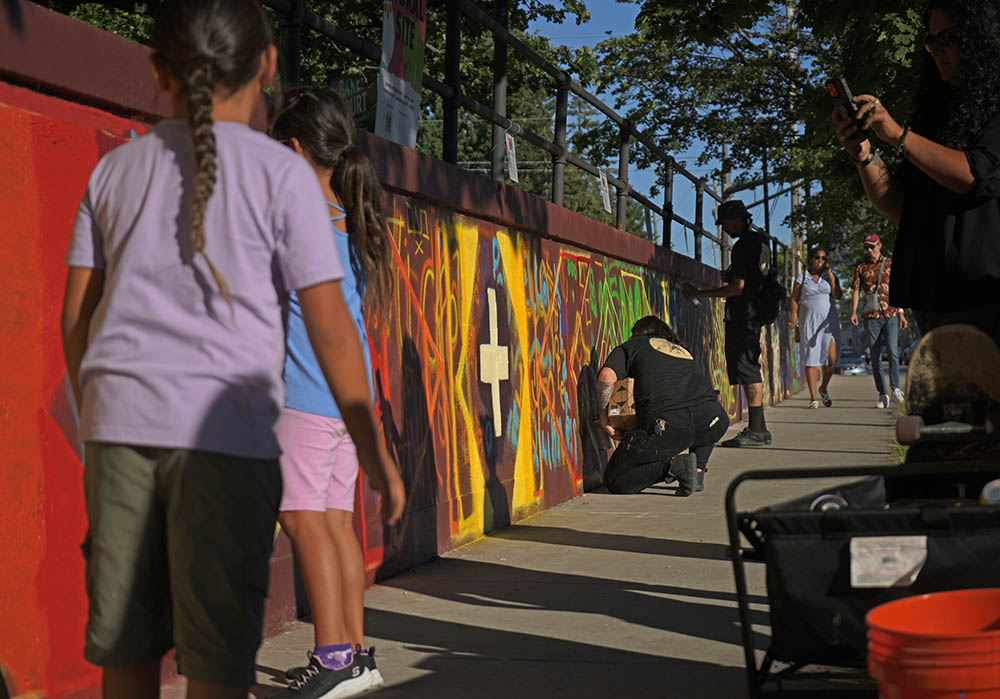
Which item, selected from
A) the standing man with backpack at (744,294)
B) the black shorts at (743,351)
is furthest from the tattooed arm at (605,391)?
the black shorts at (743,351)

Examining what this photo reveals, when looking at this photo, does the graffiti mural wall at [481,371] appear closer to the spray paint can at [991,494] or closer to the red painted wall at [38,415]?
the red painted wall at [38,415]

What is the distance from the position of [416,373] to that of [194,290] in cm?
374

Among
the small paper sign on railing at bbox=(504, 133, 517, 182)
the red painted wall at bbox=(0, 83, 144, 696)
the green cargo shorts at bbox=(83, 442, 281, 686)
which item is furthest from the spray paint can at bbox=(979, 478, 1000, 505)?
the small paper sign on railing at bbox=(504, 133, 517, 182)

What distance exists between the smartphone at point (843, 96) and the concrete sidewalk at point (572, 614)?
1.73 m

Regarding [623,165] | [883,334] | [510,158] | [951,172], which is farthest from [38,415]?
[883,334]

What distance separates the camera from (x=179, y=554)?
2260 mm

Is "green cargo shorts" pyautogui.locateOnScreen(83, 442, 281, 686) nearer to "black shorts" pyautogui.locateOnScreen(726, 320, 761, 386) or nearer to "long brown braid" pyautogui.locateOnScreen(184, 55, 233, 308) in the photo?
"long brown braid" pyautogui.locateOnScreen(184, 55, 233, 308)

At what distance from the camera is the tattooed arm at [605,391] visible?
870 cm

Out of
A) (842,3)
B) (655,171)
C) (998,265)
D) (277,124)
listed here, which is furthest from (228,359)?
(655,171)

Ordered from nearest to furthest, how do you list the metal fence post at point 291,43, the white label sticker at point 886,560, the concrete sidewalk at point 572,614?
the white label sticker at point 886,560 < the concrete sidewalk at point 572,614 < the metal fence post at point 291,43

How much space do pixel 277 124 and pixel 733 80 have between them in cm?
2216

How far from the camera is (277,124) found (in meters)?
3.93

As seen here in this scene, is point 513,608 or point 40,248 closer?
point 40,248

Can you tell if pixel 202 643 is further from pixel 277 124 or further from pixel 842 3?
pixel 842 3
